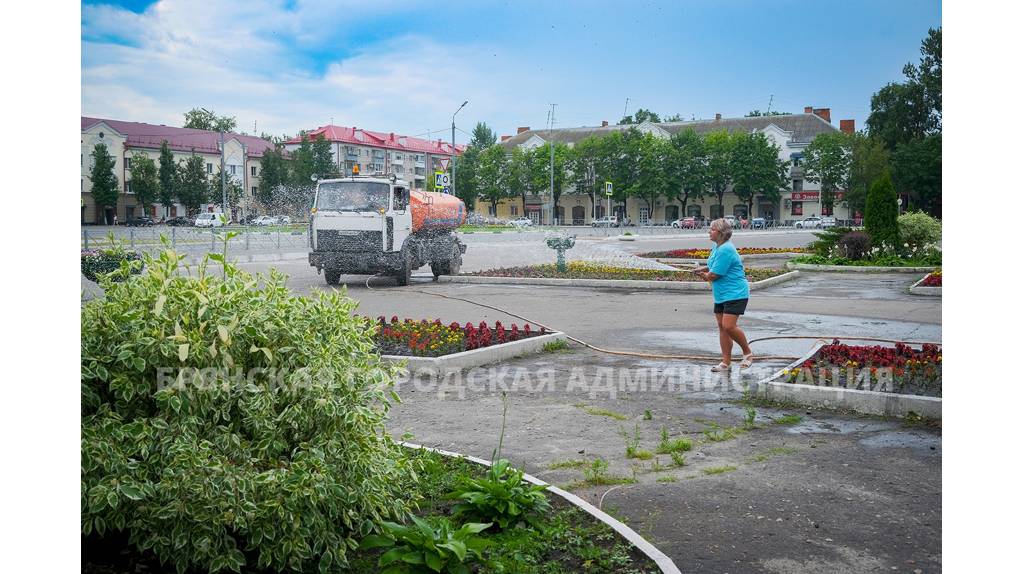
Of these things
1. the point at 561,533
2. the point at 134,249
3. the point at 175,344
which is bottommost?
the point at 561,533

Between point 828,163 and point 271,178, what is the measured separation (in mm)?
49342

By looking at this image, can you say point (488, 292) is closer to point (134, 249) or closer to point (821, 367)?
point (821, 367)

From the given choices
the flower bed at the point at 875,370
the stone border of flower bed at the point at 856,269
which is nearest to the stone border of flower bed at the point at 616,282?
the stone border of flower bed at the point at 856,269

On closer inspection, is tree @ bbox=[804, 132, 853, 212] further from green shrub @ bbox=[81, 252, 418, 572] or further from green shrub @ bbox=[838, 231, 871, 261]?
green shrub @ bbox=[81, 252, 418, 572]

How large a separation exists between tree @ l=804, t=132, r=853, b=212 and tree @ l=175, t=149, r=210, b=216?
4889 centimetres

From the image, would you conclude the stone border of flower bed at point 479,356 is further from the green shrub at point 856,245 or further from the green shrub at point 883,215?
the green shrub at point 856,245

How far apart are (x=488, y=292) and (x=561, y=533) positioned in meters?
14.2

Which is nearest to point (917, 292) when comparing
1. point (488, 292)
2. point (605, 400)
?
point (488, 292)

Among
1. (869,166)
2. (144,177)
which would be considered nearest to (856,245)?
(869,166)

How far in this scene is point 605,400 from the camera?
24.8ft

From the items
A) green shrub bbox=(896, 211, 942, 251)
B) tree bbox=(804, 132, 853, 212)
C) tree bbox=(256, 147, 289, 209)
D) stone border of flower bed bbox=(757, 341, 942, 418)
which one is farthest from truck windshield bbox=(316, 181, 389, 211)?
tree bbox=(804, 132, 853, 212)

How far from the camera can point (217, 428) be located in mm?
3277

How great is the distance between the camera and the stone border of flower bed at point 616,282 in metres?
18.6

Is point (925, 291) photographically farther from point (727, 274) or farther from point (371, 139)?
point (371, 139)
